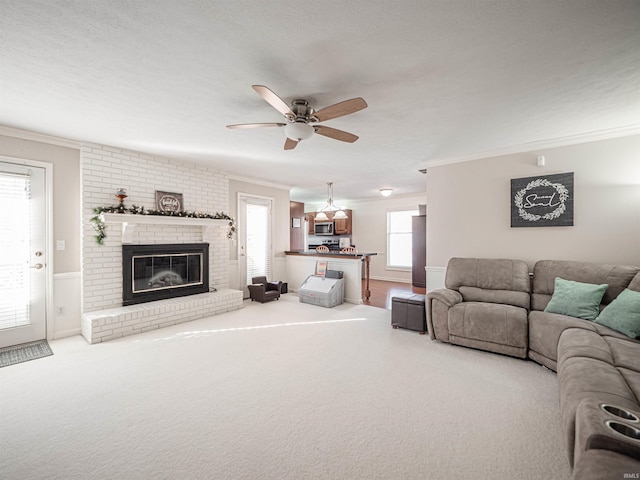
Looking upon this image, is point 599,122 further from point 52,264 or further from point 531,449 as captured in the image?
point 52,264

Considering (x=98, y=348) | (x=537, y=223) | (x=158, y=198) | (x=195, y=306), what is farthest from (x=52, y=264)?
(x=537, y=223)

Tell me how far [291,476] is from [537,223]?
4.07 meters

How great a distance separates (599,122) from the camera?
305cm

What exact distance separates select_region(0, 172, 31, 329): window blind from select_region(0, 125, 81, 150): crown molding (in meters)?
0.46

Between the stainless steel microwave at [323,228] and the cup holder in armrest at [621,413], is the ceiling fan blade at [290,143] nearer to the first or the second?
the cup holder in armrest at [621,413]

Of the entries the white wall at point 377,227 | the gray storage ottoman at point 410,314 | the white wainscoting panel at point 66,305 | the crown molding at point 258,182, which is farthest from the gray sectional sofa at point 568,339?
the white wainscoting panel at point 66,305

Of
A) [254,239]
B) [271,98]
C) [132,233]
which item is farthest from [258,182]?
[271,98]

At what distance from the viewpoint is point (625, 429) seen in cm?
121

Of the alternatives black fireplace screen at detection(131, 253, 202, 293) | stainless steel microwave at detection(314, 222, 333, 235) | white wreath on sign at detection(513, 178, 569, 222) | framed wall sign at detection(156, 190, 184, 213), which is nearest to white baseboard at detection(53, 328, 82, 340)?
black fireplace screen at detection(131, 253, 202, 293)

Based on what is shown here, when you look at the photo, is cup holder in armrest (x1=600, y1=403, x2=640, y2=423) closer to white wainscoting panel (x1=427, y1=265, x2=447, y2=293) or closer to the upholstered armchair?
white wainscoting panel (x1=427, y1=265, x2=447, y2=293)

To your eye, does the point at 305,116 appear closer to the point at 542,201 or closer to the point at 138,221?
the point at 138,221

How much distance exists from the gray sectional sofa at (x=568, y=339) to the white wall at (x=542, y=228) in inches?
14.8

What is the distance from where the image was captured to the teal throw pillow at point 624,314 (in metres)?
2.39

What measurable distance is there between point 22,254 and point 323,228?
7.11 m
